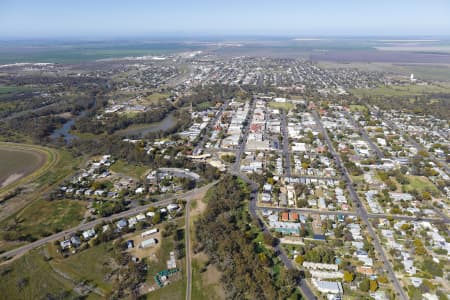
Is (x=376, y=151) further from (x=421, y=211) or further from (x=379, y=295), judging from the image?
(x=379, y=295)

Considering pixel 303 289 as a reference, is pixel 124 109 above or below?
above

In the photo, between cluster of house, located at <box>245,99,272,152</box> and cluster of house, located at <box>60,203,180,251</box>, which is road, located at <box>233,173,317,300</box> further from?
cluster of house, located at <box>245,99,272,152</box>

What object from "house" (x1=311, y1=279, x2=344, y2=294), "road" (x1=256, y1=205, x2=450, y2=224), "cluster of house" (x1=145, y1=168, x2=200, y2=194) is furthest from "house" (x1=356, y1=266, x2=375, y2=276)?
"cluster of house" (x1=145, y1=168, x2=200, y2=194)

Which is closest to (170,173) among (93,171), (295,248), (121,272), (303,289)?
(93,171)

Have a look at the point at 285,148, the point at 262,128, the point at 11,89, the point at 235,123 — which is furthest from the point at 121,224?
the point at 11,89

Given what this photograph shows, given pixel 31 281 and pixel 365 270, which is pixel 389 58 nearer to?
pixel 365 270

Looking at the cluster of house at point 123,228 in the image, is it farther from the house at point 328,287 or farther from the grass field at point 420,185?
the grass field at point 420,185

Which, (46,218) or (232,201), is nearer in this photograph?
(46,218)
